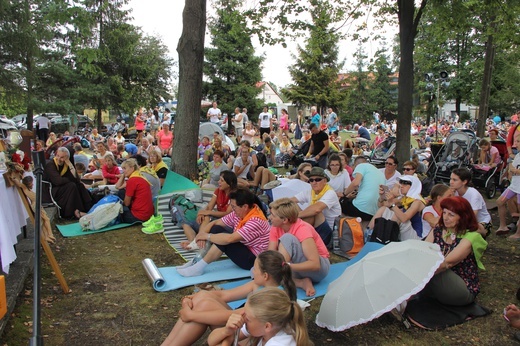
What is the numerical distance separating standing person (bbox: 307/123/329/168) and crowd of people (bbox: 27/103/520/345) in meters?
1.11

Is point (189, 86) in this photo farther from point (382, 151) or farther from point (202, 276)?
point (382, 151)

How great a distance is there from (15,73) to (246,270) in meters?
21.2

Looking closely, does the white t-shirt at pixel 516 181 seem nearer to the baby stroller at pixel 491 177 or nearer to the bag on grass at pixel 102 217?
the baby stroller at pixel 491 177

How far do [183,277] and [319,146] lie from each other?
6.26 m

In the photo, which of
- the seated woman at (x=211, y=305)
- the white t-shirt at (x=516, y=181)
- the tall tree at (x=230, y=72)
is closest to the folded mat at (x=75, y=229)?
the seated woman at (x=211, y=305)

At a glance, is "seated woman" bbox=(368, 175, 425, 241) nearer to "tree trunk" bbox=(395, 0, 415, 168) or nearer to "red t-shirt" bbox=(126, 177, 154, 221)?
"red t-shirt" bbox=(126, 177, 154, 221)

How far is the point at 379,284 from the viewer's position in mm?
3410

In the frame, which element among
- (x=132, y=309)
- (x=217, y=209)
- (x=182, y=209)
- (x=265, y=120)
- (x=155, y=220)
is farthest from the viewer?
(x=265, y=120)

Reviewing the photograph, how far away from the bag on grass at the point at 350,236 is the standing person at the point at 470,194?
1.29 metres

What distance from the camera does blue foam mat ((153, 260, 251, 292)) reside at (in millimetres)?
4734

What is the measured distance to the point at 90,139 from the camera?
1872 centimetres

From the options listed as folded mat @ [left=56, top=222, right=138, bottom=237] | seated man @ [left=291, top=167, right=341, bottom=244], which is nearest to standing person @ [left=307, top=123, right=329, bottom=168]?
seated man @ [left=291, top=167, right=341, bottom=244]

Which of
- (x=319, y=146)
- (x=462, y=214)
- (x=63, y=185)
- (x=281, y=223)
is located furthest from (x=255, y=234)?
(x=319, y=146)

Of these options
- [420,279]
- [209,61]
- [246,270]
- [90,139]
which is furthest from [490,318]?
[209,61]
